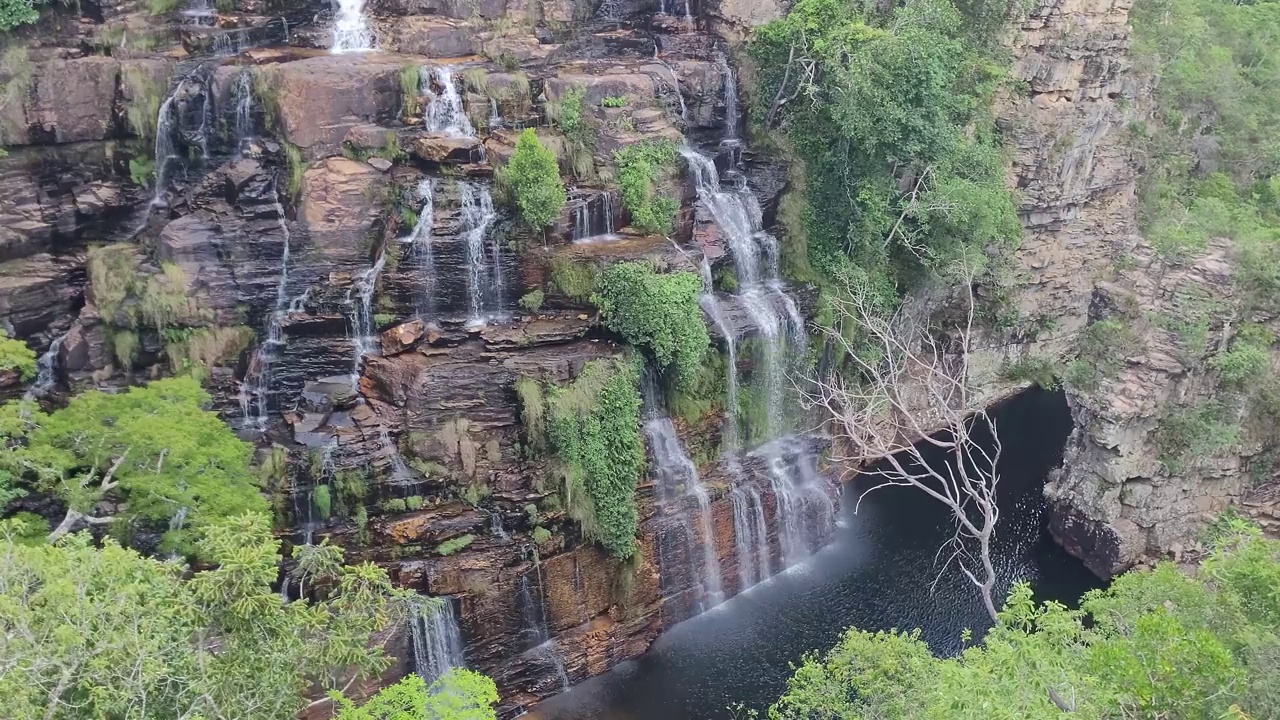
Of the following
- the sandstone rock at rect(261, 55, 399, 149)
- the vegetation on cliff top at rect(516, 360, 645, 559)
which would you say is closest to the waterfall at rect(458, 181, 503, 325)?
the vegetation on cliff top at rect(516, 360, 645, 559)

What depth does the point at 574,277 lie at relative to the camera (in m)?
20.8

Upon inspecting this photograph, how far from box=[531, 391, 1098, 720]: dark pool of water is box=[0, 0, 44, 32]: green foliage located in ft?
65.1

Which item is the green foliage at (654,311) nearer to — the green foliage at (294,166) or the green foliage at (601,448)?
the green foliage at (601,448)

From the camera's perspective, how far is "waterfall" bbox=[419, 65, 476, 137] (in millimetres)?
22250

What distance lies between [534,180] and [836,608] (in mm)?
12416

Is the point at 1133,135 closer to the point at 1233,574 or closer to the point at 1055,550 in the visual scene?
the point at 1055,550

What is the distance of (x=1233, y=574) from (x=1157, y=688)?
12.9 ft

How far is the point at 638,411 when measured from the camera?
2073cm

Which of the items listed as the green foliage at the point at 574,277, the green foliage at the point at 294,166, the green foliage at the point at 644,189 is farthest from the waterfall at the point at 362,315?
the green foliage at the point at 644,189

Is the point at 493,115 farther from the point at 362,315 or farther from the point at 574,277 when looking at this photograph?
the point at 362,315

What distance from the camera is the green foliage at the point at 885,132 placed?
23.4 meters

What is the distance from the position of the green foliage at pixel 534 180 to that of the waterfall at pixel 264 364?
17.8ft

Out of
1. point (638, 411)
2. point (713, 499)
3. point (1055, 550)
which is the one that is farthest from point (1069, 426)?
point (638, 411)

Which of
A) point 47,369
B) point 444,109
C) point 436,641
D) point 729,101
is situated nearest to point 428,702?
point 436,641
